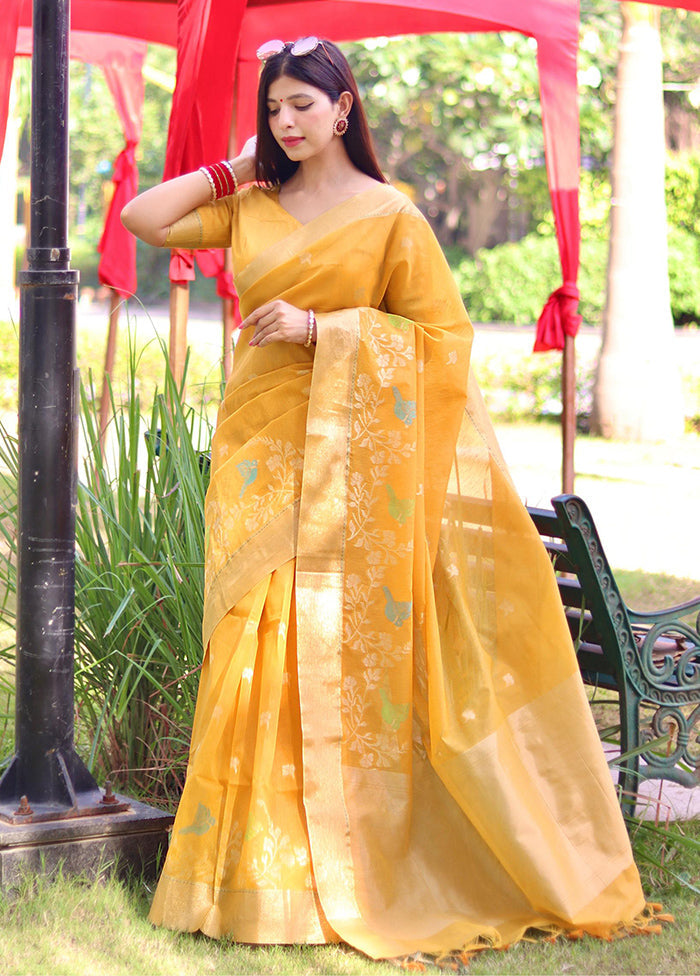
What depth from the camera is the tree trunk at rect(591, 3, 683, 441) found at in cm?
1146

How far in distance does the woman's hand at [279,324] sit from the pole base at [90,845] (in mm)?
1033

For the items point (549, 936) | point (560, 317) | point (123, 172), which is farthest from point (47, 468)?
point (123, 172)

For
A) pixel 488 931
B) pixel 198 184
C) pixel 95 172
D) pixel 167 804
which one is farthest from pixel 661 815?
pixel 95 172

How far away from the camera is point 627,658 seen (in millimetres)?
3158

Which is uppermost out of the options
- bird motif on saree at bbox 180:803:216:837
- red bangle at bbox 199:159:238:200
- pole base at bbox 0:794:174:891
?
red bangle at bbox 199:159:238:200

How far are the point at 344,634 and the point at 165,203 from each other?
954 millimetres

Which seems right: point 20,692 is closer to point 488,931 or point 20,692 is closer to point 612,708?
point 488,931

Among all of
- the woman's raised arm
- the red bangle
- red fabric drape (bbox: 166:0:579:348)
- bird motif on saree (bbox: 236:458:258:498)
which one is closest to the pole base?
bird motif on saree (bbox: 236:458:258:498)

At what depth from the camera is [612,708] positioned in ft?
14.6

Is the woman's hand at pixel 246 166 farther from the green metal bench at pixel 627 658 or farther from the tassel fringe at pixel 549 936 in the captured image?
the tassel fringe at pixel 549 936

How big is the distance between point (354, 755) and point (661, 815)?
3.82 ft

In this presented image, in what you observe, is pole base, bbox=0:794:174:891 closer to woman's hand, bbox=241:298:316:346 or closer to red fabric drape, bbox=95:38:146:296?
woman's hand, bbox=241:298:316:346

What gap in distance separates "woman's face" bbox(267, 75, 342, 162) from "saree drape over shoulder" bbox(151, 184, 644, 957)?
14 centimetres

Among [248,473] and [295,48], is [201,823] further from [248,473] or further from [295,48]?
[295,48]
